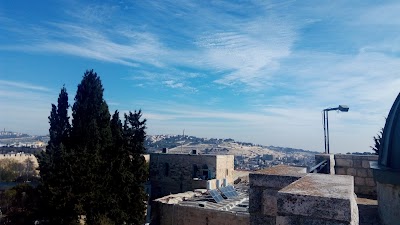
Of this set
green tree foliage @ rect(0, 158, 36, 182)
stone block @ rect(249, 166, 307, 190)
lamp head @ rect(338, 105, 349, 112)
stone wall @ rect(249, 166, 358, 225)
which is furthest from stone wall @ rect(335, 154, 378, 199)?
green tree foliage @ rect(0, 158, 36, 182)

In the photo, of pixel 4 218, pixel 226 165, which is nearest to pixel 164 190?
pixel 226 165

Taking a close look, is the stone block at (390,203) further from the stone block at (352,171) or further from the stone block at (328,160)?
the stone block at (352,171)

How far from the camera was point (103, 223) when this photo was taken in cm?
1683

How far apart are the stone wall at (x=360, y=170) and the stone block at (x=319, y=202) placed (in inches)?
186

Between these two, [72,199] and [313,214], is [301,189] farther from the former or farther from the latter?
[72,199]

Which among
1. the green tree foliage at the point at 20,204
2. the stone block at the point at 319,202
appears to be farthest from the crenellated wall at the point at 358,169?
the green tree foliage at the point at 20,204

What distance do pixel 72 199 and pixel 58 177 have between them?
171 cm

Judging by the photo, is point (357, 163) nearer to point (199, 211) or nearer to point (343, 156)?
point (343, 156)

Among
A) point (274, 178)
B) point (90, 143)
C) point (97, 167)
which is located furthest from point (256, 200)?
point (90, 143)

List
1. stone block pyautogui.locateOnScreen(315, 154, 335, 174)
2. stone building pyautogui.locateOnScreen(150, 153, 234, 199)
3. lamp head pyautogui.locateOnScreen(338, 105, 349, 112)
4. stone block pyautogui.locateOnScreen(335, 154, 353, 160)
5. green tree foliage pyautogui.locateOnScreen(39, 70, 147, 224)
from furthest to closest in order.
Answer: stone building pyautogui.locateOnScreen(150, 153, 234, 199) < green tree foliage pyautogui.locateOnScreen(39, 70, 147, 224) < lamp head pyautogui.locateOnScreen(338, 105, 349, 112) < stone block pyautogui.locateOnScreen(335, 154, 353, 160) < stone block pyautogui.locateOnScreen(315, 154, 335, 174)

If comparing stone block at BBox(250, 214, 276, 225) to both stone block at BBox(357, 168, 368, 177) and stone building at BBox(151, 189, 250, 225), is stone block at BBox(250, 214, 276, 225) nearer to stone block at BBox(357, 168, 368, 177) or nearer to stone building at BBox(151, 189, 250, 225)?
stone block at BBox(357, 168, 368, 177)

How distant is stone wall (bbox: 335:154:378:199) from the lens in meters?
6.76

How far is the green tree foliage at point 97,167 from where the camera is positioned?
56.7ft

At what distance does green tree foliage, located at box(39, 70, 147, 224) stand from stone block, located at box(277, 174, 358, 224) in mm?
16081
